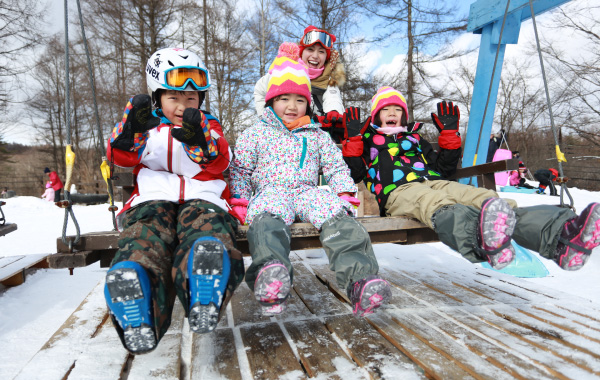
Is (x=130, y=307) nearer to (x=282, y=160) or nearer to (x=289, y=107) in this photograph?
(x=282, y=160)

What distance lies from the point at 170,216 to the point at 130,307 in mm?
635

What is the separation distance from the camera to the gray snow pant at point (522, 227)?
180cm

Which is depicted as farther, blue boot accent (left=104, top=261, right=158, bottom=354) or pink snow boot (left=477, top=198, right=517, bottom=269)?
pink snow boot (left=477, top=198, right=517, bottom=269)

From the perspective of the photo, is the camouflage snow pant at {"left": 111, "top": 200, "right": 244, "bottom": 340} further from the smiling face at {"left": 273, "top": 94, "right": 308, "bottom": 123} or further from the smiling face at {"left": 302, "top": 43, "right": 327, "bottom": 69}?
the smiling face at {"left": 302, "top": 43, "right": 327, "bottom": 69}

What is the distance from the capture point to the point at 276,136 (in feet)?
8.01

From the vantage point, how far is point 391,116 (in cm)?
301

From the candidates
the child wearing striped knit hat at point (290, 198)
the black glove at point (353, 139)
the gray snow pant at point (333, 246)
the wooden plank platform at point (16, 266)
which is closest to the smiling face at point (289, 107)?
the child wearing striped knit hat at point (290, 198)

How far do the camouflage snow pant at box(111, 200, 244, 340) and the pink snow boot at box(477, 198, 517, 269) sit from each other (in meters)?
1.14

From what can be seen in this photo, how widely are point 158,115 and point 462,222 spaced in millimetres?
1794

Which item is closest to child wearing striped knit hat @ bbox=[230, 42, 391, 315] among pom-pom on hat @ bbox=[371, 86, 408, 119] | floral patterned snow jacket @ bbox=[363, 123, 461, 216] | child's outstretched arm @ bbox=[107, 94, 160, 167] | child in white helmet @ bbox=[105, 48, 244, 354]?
child in white helmet @ bbox=[105, 48, 244, 354]

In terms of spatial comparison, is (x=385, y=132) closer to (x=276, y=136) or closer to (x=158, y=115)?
(x=276, y=136)

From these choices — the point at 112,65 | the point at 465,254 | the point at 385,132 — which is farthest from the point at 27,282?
the point at 112,65

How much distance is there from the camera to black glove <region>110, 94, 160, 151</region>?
1.69 meters

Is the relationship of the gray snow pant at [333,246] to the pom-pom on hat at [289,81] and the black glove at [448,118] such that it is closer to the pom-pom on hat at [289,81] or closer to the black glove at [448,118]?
the pom-pom on hat at [289,81]
